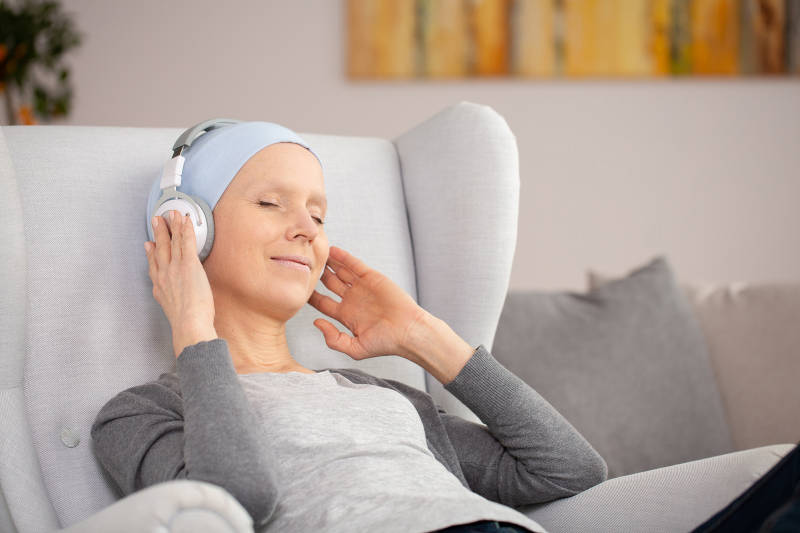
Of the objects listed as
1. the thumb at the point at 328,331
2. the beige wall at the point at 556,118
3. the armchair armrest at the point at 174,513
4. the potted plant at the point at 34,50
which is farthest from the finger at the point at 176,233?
the beige wall at the point at 556,118

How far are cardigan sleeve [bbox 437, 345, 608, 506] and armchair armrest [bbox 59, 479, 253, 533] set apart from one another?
48 cm

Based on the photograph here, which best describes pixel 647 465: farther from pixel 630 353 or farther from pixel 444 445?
pixel 444 445

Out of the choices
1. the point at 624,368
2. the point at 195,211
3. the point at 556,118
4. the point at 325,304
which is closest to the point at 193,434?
the point at 195,211

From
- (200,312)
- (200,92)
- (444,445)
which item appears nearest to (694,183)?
(200,92)

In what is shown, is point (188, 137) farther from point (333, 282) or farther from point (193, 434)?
point (193, 434)

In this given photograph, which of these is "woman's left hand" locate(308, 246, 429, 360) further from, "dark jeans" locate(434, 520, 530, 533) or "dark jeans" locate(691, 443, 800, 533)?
"dark jeans" locate(691, 443, 800, 533)

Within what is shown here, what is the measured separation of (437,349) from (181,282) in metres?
0.37

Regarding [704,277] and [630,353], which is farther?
[704,277]

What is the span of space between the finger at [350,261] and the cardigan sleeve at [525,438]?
0.82ft

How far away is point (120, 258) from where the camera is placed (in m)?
1.16

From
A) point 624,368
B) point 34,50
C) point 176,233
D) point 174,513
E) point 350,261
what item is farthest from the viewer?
point 34,50

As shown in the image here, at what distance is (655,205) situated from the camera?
2.96 metres

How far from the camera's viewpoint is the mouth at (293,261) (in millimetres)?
1104

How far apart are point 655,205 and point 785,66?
Answer: 2.31 feet
